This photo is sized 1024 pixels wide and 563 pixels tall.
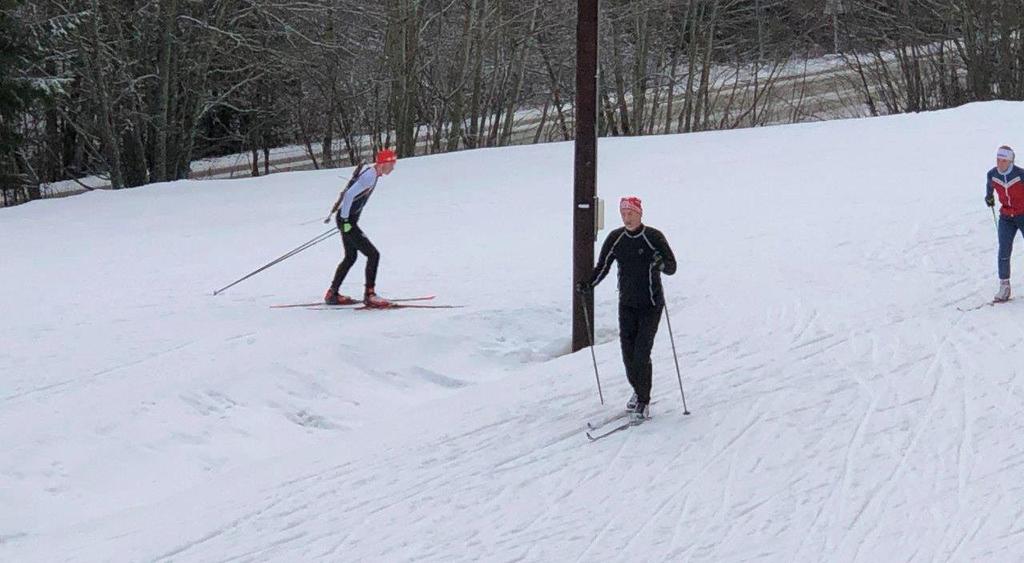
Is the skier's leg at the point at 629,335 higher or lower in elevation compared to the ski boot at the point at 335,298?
higher

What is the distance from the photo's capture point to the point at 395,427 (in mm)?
9453

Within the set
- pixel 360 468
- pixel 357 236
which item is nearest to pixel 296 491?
pixel 360 468

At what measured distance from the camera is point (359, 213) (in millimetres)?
12758

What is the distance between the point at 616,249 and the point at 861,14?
28551 mm

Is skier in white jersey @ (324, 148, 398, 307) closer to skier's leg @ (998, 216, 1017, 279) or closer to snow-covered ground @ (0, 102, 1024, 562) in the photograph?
snow-covered ground @ (0, 102, 1024, 562)

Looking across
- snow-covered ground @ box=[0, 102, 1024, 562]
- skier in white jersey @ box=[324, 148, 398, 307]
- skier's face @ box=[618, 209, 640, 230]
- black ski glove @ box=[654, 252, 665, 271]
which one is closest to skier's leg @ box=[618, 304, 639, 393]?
black ski glove @ box=[654, 252, 665, 271]

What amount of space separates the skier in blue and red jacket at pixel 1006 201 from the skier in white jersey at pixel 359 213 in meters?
6.14

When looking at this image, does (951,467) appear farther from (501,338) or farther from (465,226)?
(465,226)

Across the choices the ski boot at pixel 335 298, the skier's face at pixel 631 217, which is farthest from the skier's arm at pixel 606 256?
the ski boot at pixel 335 298

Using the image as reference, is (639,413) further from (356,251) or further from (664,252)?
(356,251)

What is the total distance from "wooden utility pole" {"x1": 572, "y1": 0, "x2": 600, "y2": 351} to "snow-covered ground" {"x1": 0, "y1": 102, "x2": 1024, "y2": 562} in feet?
2.91

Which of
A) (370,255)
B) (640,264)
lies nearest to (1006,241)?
(640,264)

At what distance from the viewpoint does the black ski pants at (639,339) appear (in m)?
8.91

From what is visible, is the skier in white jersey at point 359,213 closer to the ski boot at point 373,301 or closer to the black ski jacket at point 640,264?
the ski boot at point 373,301
